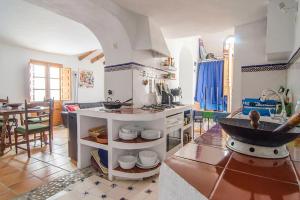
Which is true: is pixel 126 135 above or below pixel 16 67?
below

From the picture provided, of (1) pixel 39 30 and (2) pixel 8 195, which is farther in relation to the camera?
(1) pixel 39 30

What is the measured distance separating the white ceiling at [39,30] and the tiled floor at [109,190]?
268 centimetres

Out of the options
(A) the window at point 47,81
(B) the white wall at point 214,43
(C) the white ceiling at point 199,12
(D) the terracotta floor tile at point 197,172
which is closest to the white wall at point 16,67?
(A) the window at point 47,81

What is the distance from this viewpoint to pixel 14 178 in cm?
231

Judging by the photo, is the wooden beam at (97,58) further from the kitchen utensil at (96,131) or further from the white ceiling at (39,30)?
the kitchen utensil at (96,131)

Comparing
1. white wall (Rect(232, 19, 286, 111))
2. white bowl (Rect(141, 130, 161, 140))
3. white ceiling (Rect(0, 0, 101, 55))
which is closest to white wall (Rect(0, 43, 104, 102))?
white ceiling (Rect(0, 0, 101, 55))

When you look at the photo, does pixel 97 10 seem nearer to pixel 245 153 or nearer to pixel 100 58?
pixel 245 153

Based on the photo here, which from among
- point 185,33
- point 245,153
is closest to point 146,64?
point 185,33

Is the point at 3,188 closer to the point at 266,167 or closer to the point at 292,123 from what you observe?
the point at 266,167

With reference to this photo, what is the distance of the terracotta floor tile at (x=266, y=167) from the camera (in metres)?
0.53

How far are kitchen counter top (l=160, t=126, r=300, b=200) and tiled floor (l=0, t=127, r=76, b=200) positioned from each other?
7.11 feet

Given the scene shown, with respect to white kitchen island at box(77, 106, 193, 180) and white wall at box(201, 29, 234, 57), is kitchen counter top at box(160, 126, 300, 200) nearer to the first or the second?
white kitchen island at box(77, 106, 193, 180)

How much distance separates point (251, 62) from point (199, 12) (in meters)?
1.21

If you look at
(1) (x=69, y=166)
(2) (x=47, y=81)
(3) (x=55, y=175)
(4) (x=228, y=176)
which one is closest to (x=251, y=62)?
(4) (x=228, y=176)
